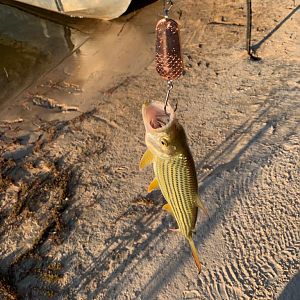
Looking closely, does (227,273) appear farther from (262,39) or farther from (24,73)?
(24,73)

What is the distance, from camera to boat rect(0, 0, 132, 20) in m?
9.37

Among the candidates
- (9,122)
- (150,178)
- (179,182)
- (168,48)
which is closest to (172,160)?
(179,182)

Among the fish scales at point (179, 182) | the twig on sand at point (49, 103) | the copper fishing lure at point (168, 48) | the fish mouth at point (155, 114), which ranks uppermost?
the copper fishing lure at point (168, 48)

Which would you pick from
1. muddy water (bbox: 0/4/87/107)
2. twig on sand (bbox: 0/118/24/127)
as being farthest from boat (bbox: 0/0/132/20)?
twig on sand (bbox: 0/118/24/127)

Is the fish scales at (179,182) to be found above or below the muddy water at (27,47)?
above

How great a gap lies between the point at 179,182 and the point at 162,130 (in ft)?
1.39

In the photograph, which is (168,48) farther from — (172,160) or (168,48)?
(172,160)

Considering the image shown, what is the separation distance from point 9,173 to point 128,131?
5.79 ft

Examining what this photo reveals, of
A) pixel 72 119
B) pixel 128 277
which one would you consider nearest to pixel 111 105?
pixel 72 119

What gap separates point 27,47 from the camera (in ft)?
31.5

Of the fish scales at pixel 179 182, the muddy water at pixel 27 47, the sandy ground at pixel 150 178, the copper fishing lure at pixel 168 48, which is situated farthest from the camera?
the muddy water at pixel 27 47

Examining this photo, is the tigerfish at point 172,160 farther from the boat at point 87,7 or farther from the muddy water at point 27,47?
the boat at point 87,7

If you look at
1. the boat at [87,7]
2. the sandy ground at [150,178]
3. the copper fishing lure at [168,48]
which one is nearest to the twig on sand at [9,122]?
the sandy ground at [150,178]

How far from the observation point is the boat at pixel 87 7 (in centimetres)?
937
